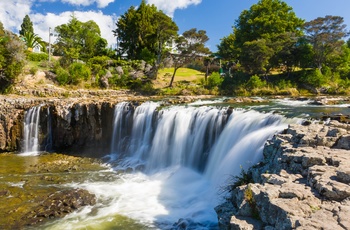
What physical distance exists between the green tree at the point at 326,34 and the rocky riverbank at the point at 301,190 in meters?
28.1

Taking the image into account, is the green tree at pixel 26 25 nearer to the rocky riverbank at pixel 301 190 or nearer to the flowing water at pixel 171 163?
the flowing water at pixel 171 163

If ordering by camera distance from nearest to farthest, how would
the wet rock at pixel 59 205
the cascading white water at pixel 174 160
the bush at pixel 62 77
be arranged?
1. the wet rock at pixel 59 205
2. the cascading white water at pixel 174 160
3. the bush at pixel 62 77

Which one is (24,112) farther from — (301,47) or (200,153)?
(301,47)

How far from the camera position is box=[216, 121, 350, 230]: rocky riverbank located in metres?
4.53

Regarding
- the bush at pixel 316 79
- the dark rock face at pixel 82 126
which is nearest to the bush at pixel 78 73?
the dark rock face at pixel 82 126

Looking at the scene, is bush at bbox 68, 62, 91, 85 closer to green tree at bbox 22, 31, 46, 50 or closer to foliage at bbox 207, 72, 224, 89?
foliage at bbox 207, 72, 224, 89

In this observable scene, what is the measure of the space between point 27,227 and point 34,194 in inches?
100

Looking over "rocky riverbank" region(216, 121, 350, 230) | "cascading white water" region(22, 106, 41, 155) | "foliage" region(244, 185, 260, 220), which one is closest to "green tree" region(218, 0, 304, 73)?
"cascading white water" region(22, 106, 41, 155)

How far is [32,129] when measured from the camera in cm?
1944

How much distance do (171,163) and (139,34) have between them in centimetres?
3285


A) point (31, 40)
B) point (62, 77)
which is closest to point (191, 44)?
point (62, 77)

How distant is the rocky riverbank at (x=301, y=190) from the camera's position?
4.53 m

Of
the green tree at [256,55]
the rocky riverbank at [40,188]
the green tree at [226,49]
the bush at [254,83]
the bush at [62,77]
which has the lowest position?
the rocky riverbank at [40,188]

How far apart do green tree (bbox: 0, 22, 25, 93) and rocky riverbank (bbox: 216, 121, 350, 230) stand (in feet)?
77.7
